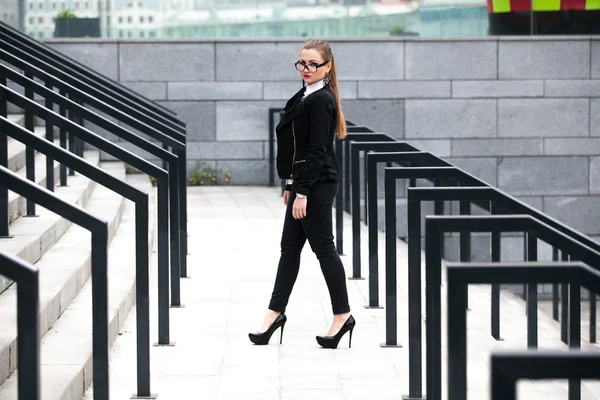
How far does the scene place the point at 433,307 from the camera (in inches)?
163

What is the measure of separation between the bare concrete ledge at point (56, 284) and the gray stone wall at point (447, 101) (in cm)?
511

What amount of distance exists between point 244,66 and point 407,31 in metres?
2.15

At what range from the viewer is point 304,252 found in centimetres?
875

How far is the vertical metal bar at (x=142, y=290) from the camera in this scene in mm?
4590

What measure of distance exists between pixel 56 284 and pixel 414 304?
6.67ft

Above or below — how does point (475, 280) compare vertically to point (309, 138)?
below

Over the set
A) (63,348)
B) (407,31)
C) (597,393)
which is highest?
(407,31)

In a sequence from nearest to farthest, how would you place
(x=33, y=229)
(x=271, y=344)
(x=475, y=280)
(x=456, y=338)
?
1. (x=475, y=280)
2. (x=456, y=338)
3. (x=271, y=344)
4. (x=33, y=229)

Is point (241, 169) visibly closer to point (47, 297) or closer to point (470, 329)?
point (470, 329)

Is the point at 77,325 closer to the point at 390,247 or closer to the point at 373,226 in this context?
the point at 390,247

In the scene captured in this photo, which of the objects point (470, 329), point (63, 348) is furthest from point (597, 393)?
point (63, 348)

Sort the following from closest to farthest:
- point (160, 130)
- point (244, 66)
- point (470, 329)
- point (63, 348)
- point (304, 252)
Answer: point (63, 348), point (470, 329), point (160, 130), point (304, 252), point (244, 66)

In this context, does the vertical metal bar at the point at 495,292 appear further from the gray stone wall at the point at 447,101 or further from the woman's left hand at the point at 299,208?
the gray stone wall at the point at 447,101

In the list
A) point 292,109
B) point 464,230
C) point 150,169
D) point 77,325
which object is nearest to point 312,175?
point 292,109
